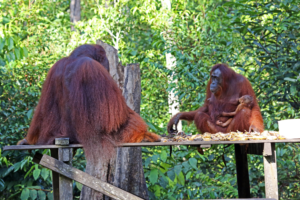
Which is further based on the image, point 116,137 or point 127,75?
point 127,75

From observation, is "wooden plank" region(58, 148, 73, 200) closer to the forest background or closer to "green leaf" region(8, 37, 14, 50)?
the forest background

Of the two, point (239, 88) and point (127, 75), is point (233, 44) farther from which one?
point (127, 75)

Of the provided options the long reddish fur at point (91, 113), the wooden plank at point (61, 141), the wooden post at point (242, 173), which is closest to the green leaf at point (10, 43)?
the long reddish fur at point (91, 113)

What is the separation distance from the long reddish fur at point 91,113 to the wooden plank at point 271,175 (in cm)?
88

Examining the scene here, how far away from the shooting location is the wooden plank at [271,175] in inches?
106

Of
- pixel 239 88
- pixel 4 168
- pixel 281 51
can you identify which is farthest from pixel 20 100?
pixel 281 51

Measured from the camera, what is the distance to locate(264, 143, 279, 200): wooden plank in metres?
2.70

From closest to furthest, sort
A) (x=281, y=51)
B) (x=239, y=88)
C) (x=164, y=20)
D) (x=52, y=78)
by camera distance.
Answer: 1. (x=52, y=78)
2. (x=239, y=88)
3. (x=281, y=51)
4. (x=164, y=20)

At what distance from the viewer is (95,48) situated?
3164 mm

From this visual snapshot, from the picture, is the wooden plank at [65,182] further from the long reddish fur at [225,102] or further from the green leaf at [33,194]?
the green leaf at [33,194]

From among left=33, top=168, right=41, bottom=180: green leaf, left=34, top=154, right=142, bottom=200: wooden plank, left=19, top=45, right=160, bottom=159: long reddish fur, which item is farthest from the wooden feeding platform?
left=33, top=168, right=41, bottom=180: green leaf

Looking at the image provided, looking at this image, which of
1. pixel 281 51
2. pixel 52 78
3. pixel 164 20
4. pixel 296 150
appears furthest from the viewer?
pixel 164 20

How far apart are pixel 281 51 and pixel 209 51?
1.10 metres

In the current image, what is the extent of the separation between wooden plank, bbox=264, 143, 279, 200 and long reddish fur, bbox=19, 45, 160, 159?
0.88m
